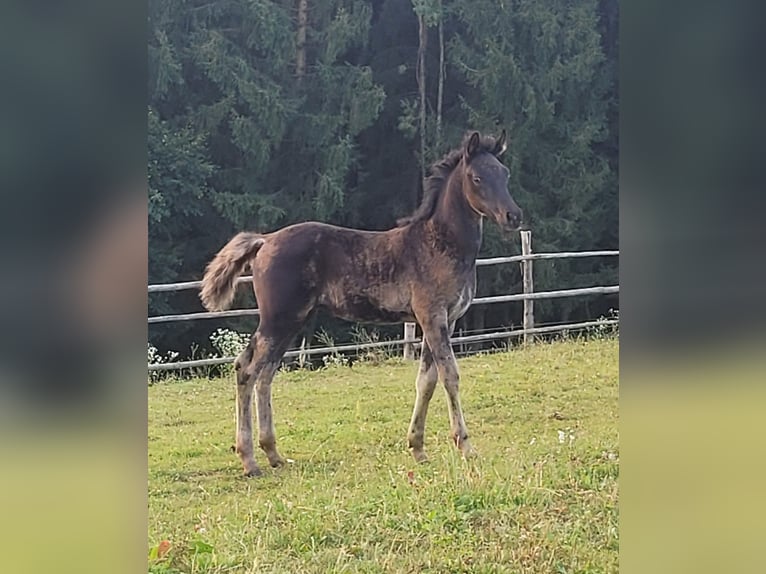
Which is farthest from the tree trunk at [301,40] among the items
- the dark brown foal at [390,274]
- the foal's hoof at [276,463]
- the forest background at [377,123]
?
the foal's hoof at [276,463]

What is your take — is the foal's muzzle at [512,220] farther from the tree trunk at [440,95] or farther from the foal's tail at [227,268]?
the foal's tail at [227,268]

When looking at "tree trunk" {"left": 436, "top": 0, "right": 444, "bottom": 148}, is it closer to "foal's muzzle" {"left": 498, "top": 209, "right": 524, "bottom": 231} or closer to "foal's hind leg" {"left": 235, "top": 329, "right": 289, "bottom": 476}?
"foal's muzzle" {"left": 498, "top": 209, "right": 524, "bottom": 231}

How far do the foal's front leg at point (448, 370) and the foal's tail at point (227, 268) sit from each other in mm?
599

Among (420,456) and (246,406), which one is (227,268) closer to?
(246,406)

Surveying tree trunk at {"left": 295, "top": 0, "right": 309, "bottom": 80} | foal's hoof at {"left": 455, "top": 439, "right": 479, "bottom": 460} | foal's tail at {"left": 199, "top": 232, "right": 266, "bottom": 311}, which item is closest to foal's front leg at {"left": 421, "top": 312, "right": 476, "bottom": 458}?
foal's hoof at {"left": 455, "top": 439, "right": 479, "bottom": 460}

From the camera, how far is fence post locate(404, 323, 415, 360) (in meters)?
2.58

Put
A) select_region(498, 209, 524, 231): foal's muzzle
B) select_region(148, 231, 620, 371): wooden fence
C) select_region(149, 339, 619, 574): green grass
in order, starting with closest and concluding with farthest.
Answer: select_region(149, 339, 619, 574): green grass < select_region(148, 231, 620, 371): wooden fence < select_region(498, 209, 524, 231): foal's muzzle

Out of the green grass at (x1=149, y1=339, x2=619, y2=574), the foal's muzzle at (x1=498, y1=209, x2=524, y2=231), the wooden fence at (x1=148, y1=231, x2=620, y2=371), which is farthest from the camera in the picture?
the foal's muzzle at (x1=498, y1=209, x2=524, y2=231)

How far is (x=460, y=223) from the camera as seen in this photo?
2.57m

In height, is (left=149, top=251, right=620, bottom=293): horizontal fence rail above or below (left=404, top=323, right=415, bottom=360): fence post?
above

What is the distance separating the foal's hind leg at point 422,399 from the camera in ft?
8.25

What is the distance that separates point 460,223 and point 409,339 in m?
0.41

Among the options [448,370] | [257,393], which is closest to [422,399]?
[448,370]
